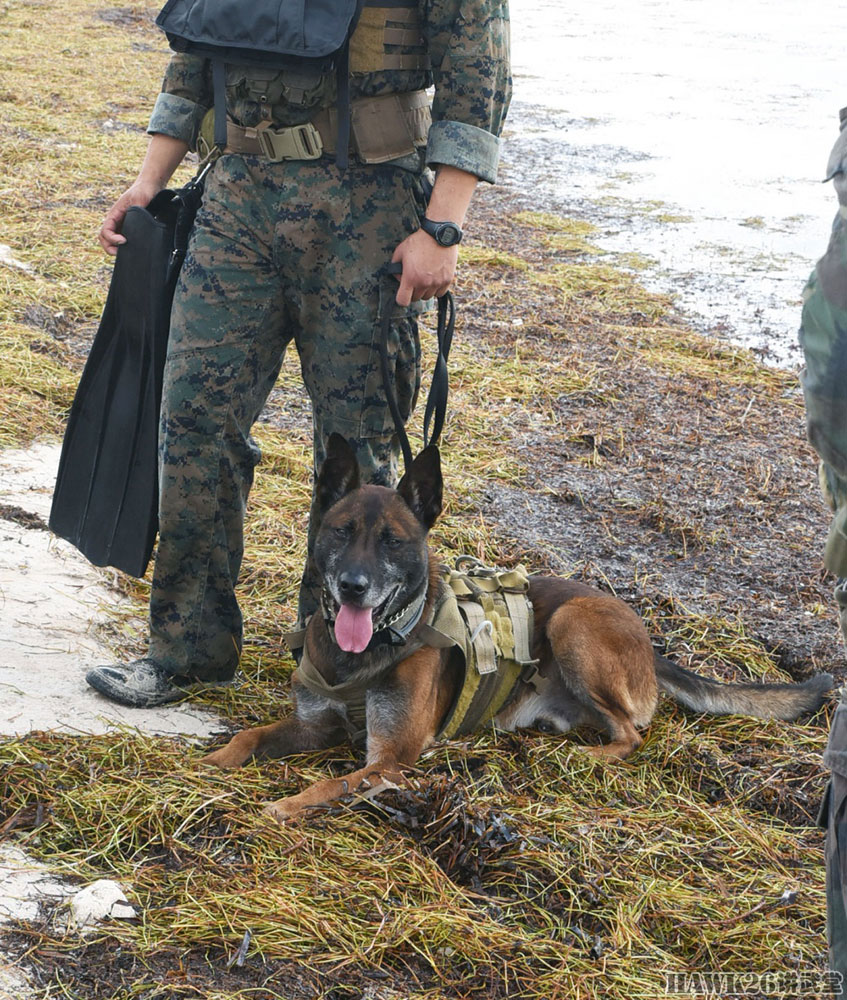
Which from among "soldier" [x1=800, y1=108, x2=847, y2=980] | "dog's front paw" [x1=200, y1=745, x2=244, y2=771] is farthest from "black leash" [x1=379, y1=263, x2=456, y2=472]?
"soldier" [x1=800, y1=108, x2=847, y2=980]

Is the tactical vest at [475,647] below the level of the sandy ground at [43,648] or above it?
above

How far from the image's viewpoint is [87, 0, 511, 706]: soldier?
3.30 meters

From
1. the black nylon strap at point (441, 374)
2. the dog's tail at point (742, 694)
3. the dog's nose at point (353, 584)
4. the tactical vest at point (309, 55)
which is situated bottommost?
the dog's tail at point (742, 694)

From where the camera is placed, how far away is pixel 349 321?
11.4ft

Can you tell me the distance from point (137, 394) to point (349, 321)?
893 millimetres

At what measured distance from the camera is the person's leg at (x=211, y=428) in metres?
3.46

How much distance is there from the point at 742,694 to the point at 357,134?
7.79 ft

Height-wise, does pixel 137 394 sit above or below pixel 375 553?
above

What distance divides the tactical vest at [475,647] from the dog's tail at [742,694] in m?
0.55

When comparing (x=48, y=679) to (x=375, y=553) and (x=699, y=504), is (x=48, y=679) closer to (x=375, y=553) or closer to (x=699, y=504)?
(x=375, y=553)

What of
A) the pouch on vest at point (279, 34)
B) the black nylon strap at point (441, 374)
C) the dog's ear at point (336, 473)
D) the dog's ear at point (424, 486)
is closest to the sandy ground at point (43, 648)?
the dog's ear at point (336, 473)

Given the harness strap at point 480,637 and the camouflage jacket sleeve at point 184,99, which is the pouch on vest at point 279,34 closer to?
the camouflage jacket sleeve at point 184,99

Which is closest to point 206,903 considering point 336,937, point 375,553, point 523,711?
point 336,937

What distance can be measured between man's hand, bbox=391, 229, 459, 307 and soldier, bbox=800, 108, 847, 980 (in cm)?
159
